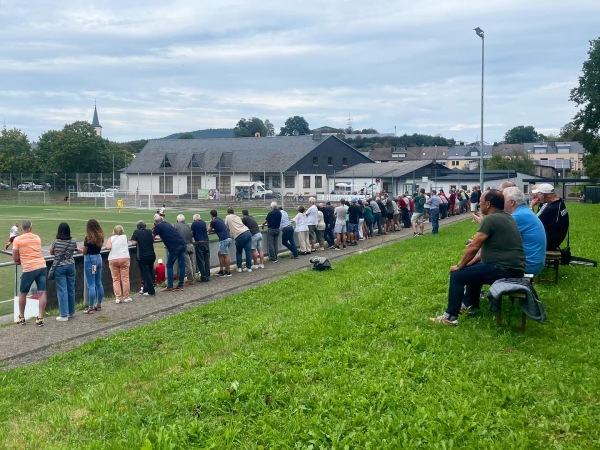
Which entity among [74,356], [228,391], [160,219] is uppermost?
[160,219]

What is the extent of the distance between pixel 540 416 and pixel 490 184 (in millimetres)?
54286

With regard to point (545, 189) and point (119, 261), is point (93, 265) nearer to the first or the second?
point (119, 261)

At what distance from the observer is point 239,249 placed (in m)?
17.6

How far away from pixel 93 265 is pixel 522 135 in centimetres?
18070

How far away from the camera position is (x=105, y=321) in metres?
11.8

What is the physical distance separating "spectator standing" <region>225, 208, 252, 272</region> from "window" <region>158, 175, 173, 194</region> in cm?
6480

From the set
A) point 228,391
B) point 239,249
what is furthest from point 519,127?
point 228,391

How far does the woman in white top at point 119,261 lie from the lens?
→ 43.9 ft

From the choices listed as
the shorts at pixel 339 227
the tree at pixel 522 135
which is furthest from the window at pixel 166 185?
the tree at pixel 522 135

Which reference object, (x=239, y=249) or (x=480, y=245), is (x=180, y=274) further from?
(x=480, y=245)

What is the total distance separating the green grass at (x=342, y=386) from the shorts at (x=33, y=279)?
2844mm

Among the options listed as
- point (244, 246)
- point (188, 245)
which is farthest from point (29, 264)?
point (244, 246)

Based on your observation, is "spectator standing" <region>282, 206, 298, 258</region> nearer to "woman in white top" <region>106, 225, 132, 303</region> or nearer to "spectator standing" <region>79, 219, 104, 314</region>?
"woman in white top" <region>106, 225, 132, 303</region>

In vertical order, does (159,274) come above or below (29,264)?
below
